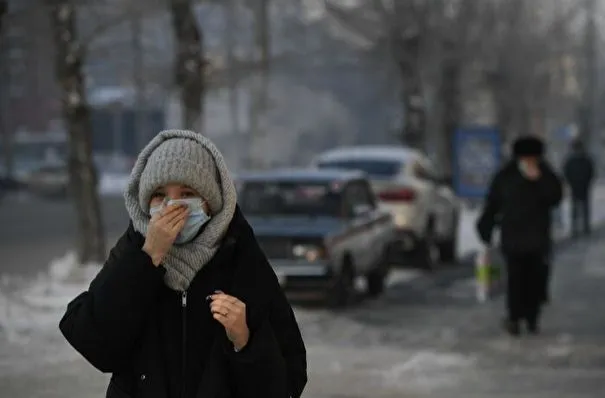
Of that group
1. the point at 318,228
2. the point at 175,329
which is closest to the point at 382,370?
the point at 318,228

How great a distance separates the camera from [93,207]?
21.4m

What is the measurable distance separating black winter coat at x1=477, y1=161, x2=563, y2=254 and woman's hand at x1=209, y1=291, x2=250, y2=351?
32.3ft

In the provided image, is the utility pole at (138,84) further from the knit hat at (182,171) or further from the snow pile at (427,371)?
the knit hat at (182,171)

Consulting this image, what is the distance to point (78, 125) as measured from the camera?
21.3 metres

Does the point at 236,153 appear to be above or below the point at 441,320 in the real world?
below

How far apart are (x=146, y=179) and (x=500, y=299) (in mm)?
14472

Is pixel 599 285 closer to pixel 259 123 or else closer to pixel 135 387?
pixel 135 387

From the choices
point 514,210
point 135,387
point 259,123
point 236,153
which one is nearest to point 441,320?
point 514,210

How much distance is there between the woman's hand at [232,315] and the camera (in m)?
4.39

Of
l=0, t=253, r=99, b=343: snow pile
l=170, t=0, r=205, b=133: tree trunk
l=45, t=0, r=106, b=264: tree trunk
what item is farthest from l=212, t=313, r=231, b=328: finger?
l=170, t=0, r=205, b=133: tree trunk

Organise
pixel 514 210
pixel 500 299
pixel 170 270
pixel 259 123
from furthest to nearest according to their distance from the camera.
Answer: pixel 259 123 → pixel 500 299 → pixel 514 210 → pixel 170 270

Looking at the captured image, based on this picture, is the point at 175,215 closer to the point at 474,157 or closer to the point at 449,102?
the point at 474,157

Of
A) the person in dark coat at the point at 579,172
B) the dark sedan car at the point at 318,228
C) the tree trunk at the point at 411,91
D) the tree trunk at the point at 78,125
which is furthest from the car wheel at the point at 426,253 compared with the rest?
the tree trunk at the point at 411,91

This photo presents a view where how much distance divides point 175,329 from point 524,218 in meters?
10.0
